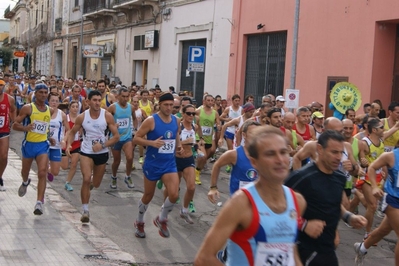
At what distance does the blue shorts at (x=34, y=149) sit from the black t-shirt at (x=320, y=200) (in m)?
5.28

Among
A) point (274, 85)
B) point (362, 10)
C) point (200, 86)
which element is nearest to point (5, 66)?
point (200, 86)

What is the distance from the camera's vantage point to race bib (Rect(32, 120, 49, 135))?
9422 millimetres

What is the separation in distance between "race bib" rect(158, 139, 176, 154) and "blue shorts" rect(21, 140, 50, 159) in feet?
6.96

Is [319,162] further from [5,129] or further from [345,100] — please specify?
[345,100]

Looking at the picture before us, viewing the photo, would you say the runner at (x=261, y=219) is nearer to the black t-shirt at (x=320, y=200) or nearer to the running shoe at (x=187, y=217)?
the black t-shirt at (x=320, y=200)

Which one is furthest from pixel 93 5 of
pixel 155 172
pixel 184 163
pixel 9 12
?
pixel 9 12

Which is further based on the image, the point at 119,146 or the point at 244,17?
the point at 244,17

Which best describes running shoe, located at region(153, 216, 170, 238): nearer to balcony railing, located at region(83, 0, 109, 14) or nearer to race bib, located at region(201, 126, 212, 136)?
race bib, located at region(201, 126, 212, 136)

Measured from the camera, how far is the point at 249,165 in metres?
6.77

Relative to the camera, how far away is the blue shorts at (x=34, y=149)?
9359 millimetres

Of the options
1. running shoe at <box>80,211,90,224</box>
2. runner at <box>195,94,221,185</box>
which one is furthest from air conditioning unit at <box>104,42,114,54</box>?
running shoe at <box>80,211,90,224</box>

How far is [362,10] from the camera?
653 inches

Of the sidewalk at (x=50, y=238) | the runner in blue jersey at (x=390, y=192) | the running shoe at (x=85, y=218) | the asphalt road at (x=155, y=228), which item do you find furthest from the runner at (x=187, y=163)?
the runner in blue jersey at (x=390, y=192)

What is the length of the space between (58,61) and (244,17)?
1266 inches
